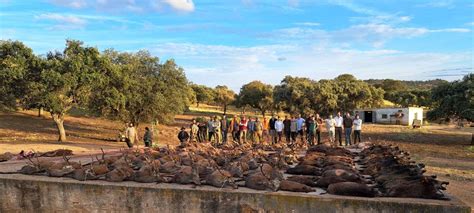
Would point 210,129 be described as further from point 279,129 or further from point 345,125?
point 345,125

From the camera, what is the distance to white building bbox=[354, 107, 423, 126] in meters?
56.8

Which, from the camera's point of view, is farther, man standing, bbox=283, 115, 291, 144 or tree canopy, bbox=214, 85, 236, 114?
tree canopy, bbox=214, 85, 236, 114

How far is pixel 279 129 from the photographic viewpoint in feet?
63.7

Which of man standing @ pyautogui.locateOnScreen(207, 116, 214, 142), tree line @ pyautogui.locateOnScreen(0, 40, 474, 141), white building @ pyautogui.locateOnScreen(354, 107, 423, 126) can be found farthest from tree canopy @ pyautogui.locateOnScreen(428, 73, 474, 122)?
man standing @ pyautogui.locateOnScreen(207, 116, 214, 142)

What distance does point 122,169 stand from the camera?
9.80m

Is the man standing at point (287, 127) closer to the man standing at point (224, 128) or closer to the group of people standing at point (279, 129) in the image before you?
the group of people standing at point (279, 129)

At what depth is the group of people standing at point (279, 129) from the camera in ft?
61.9

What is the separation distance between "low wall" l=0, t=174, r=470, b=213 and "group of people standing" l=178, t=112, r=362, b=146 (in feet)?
30.2

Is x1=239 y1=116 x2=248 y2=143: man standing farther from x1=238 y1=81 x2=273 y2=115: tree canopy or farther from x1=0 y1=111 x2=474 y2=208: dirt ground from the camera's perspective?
x1=238 y1=81 x2=273 y2=115: tree canopy

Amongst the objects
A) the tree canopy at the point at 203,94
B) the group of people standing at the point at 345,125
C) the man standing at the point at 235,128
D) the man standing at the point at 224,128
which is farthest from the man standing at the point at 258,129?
the tree canopy at the point at 203,94

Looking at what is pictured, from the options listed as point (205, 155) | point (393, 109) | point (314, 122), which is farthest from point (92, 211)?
point (393, 109)

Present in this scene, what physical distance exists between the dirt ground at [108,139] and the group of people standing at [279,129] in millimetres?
3659

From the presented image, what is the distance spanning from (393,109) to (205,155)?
2039 inches

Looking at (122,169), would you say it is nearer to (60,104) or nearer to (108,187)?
(108,187)
